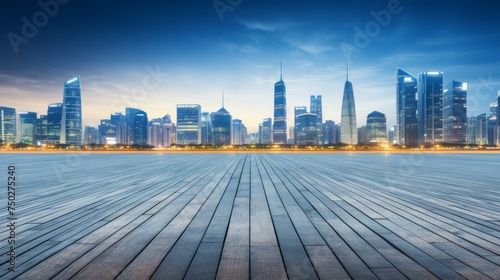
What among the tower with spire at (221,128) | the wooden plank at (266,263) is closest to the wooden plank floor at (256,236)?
the wooden plank at (266,263)

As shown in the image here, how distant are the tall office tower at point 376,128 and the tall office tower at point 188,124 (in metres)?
129

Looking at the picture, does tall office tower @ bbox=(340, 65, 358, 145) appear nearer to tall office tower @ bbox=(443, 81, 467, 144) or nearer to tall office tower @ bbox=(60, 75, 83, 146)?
tall office tower @ bbox=(443, 81, 467, 144)

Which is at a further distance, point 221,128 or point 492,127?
point 492,127

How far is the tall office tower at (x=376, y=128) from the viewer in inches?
7259

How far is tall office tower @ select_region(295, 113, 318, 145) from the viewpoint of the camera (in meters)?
190

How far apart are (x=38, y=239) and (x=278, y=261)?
9.75ft

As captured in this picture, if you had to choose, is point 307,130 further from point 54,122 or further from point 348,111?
point 54,122

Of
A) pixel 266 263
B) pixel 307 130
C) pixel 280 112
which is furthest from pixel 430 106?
pixel 266 263

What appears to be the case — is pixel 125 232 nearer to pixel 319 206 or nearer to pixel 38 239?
pixel 38 239

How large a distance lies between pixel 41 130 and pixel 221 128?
113276 millimetres

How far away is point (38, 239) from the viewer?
9.91 ft

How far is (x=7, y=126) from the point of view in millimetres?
143250

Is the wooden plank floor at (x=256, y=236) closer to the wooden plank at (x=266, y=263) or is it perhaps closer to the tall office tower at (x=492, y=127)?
the wooden plank at (x=266, y=263)

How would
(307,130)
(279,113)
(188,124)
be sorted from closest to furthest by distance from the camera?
(188,124) < (279,113) < (307,130)
